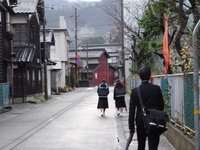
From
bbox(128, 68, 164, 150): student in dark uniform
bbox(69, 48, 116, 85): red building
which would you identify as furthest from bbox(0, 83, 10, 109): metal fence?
bbox(69, 48, 116, 85): red building

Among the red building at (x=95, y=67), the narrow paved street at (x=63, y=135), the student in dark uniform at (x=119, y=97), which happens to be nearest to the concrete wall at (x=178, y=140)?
the narrow paved street at (x=63, y=135)

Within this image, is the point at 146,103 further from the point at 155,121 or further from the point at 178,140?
the point at 178,140

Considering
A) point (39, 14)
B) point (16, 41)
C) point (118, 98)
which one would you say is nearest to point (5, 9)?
point (16, 41)

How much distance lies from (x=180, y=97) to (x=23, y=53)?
2131cm

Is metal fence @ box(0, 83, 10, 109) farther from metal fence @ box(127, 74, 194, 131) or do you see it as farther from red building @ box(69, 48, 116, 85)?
red building @ box(69, 48, 116, 85)

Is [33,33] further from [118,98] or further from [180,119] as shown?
[180,119]

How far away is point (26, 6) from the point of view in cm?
3142

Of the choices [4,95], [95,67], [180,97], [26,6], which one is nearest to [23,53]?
[26,6]

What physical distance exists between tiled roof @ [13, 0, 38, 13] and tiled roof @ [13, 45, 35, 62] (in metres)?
3.14

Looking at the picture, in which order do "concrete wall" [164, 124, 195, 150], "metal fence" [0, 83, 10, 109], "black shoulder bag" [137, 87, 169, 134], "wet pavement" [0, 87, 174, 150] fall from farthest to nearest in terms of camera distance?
"metal fence" [0, 83, 10, 109]
"wet pavement" [0, 87, 174, 150]
"concrete wall" [164, 124, 195, 150]
"black shoulder bag" [137, 87, 169, 134]

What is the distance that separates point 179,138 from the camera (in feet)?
29.1

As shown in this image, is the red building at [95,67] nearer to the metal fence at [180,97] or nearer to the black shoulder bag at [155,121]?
the metal fence at [180,97]

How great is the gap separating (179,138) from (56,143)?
3.69m

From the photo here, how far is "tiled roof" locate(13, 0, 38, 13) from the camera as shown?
30766 millimetres
